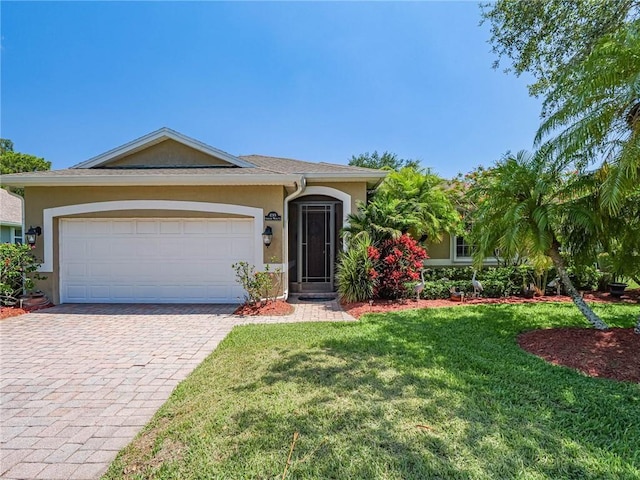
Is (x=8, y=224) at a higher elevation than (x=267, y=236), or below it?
higher

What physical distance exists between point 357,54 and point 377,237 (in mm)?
7027

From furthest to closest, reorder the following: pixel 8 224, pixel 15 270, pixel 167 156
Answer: pixel 8 224, pixel 167 156, pixel 15 270

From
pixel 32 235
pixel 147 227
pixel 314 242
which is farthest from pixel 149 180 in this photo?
pixel 314 242

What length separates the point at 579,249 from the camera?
5691 millimetres

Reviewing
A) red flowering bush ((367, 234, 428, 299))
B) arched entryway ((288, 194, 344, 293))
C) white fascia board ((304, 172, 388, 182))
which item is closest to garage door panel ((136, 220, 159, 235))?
arched entryway ((288, 194, 344, 293))

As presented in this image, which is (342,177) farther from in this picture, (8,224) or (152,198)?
(8,224)

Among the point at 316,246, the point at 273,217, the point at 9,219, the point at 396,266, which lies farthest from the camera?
the point at 9,219

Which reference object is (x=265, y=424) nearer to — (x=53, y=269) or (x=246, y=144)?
(x=53, y=269)

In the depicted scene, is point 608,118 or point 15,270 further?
point 15,270

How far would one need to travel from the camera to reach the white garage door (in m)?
9.09

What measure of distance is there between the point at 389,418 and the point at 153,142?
11.2 m

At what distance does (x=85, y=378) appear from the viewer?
4.31m

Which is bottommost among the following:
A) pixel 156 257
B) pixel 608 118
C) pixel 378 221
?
pixel 156 257

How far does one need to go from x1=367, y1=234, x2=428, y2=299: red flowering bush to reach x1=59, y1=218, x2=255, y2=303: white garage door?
3715 millimetres
